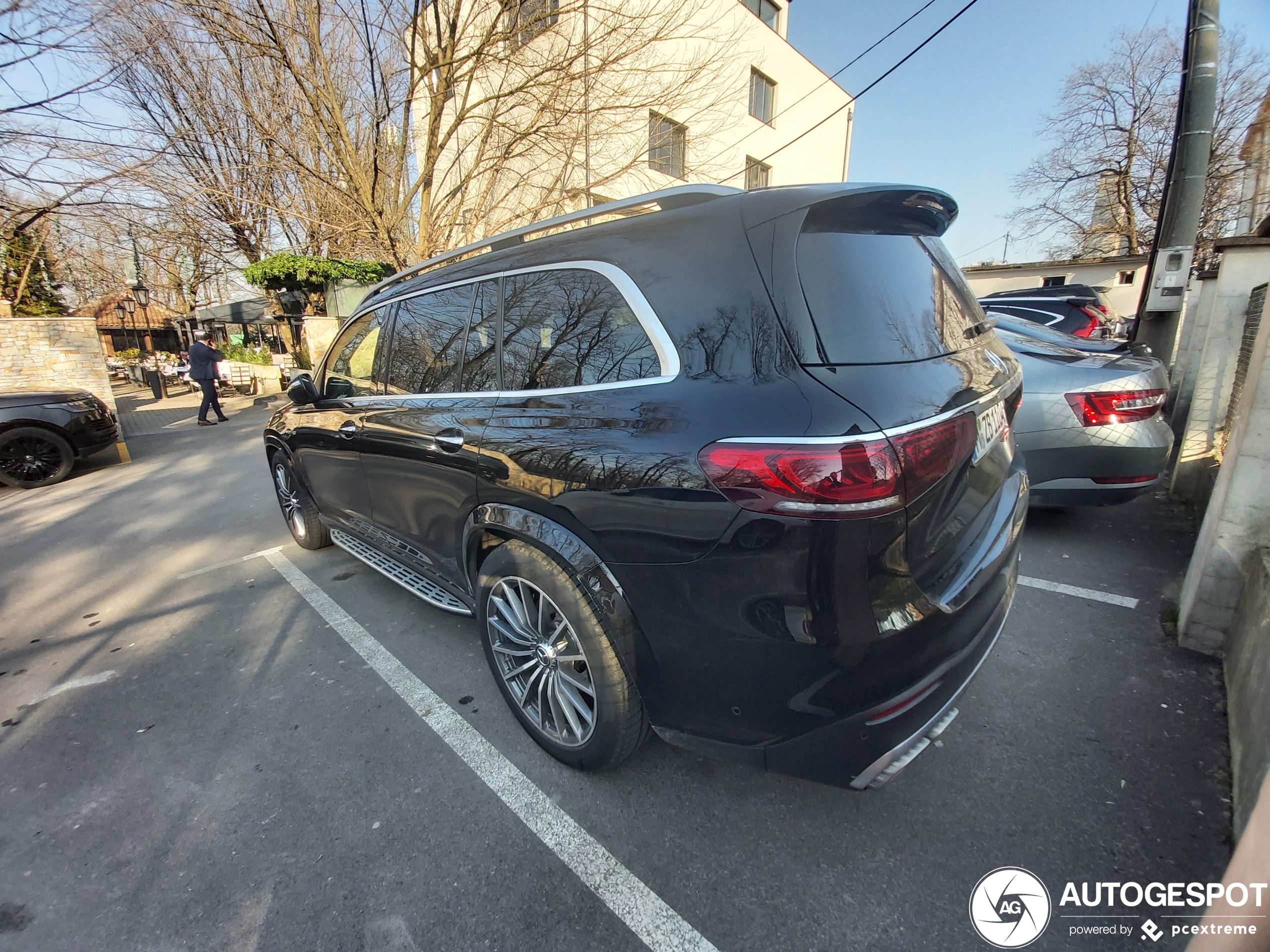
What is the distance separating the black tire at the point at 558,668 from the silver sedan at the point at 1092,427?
317cm

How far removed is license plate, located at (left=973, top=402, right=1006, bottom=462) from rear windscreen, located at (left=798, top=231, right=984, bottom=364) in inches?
9.3

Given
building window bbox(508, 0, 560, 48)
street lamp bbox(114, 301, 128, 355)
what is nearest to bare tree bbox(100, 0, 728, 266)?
building window bbox(508, 0, 560, 48)

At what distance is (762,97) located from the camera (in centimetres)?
2186

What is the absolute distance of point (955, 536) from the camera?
1.65 m

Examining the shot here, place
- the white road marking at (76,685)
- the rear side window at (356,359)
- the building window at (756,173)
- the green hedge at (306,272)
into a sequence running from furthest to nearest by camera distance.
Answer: the building window at (756,173) < the green hedge at (306,272) < the rear side window at (356,359) < the white road marking at (76,685)

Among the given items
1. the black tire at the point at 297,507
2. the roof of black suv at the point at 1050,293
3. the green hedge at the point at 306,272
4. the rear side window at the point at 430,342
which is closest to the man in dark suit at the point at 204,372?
the green hedge at the point at 306,272

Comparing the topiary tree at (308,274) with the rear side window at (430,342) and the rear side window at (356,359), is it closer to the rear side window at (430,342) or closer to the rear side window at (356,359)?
the rear side window at (356,359)

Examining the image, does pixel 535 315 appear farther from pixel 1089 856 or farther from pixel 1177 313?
pixel 1177 313

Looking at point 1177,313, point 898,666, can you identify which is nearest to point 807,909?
point 898,666

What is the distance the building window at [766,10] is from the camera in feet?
67.8

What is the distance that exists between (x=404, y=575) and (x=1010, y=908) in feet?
9.36

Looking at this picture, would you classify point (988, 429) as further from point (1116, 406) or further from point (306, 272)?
point (306, 272)

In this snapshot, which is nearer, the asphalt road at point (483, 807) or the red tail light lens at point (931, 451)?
the red tail light lens at point (931, 451)

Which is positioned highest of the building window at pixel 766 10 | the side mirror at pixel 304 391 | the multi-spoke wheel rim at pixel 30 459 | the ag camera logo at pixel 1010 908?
the building window at pixel 766 10
